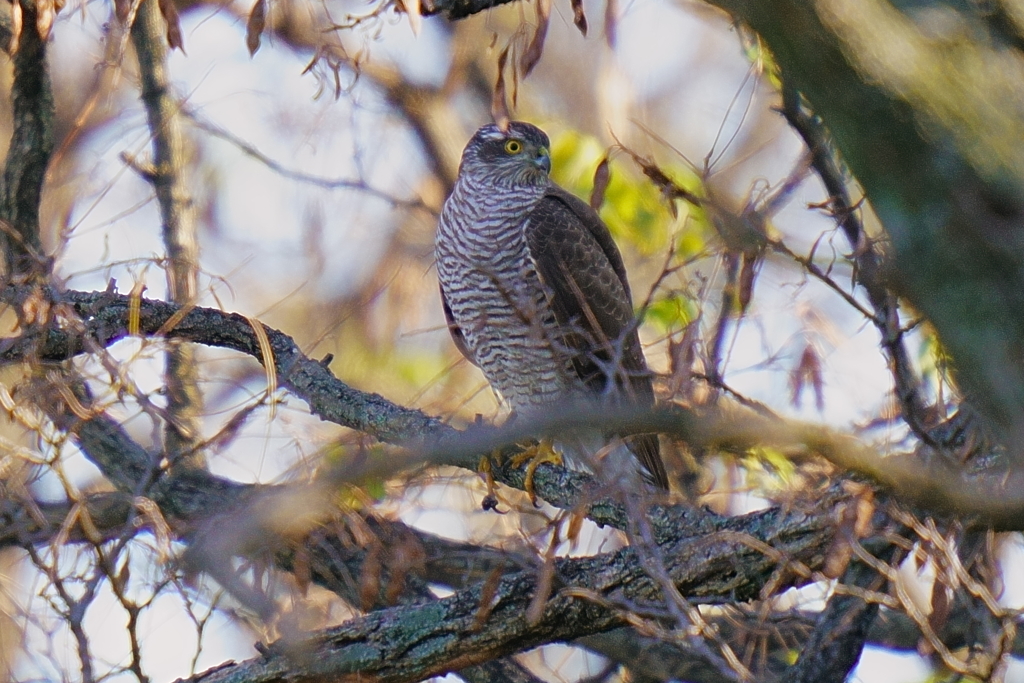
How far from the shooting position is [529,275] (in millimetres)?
5094

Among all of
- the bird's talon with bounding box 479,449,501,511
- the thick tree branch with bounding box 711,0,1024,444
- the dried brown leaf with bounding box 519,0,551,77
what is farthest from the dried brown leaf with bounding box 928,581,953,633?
the dried brown leaf with bounding box 519,0,551,77

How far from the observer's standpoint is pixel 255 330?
14.1ft

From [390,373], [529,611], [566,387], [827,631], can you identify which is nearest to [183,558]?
[529,611]

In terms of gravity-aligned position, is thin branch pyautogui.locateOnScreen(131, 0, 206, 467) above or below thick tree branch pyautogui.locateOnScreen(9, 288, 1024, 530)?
above

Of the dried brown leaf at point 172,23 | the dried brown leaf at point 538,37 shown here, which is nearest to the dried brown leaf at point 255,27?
the dried brown leaf at point 172,23

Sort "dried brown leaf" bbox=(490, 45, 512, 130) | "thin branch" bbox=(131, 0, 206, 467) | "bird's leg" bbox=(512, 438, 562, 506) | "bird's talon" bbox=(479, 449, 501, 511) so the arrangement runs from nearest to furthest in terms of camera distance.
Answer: "bird's talon" bbox=(479, 449, 501, 511) → "dried brown leaf" bbox=(490, 45, 512, 130) → "bird's leg" bbox=(512, 438, 562, 506) → "thin branch" bbox=(131, 0, 206, 467)

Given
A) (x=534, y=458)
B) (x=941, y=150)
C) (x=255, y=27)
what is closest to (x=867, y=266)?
(x=941, y=150)

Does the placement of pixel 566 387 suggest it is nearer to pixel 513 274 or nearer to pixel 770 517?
pixel 513 274

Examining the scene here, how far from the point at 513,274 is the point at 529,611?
6.73ft

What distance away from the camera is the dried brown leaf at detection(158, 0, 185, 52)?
4.05 m

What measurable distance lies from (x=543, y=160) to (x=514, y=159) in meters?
0.15

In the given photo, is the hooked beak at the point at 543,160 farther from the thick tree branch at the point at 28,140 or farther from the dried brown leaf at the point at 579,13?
the thick tree branch at the point at 28,140

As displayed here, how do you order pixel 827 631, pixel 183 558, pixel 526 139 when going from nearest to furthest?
pixel 183 558 < pixel 827 631 < pixel 526 139

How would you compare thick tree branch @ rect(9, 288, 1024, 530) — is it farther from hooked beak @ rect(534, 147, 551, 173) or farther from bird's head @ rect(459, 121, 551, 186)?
hooked beak @ rect(534, 147, 551, 173)
